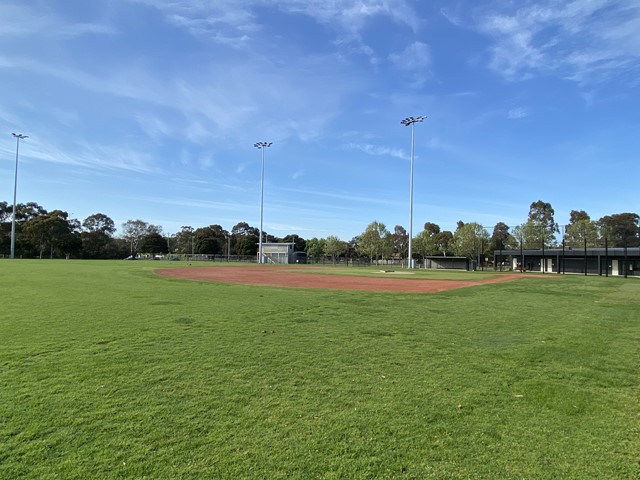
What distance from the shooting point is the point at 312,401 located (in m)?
4.46

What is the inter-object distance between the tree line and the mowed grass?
52.1 metres

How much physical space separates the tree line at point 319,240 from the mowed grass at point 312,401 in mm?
52146

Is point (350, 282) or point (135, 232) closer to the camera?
point (350, 282)

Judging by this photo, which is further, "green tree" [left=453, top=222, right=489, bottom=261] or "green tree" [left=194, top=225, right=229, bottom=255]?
"green tree" [left=194, top=225, right=229, bottom=255]

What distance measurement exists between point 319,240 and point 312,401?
11799cm

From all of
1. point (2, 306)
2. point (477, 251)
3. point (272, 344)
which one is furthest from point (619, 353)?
point (477, 251)

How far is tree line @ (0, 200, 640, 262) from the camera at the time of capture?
72250 mm

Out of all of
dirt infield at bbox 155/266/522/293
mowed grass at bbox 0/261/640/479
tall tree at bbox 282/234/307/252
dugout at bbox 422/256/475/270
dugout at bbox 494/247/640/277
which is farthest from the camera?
tall tree at bbox 282/234/307/252

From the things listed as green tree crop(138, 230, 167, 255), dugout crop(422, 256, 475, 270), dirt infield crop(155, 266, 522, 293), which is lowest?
dirt infield crop(155, 266, 522, 293)

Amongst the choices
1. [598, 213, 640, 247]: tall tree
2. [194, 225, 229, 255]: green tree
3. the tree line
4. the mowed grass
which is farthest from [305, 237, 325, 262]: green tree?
the mowed grass

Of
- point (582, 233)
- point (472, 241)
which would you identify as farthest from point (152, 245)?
point (582, 233)

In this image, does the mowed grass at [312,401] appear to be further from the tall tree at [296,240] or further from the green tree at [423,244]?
the tall tree at [296,240]

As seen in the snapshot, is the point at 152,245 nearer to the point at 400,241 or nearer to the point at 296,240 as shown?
the point at 296,240

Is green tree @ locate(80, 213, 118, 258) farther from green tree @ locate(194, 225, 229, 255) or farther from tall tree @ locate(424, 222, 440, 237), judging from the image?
tall tree @ locate(424, 222, 440, 237)
